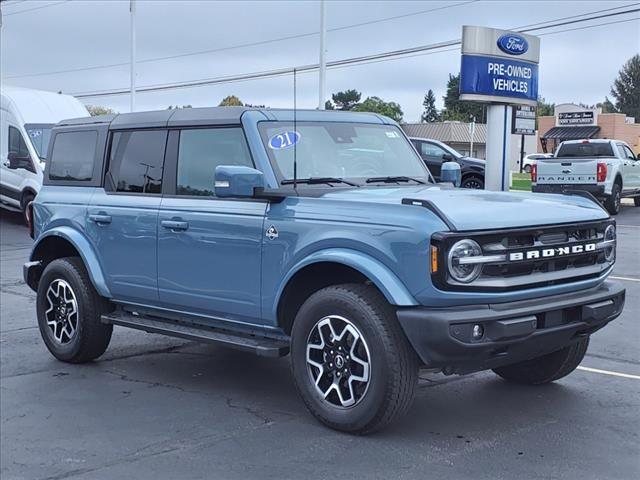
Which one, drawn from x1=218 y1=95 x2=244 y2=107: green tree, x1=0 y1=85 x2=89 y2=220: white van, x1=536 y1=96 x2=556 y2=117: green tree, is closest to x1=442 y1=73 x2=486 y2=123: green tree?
x1=536 y1=96 x2=556 y2=117: green tree

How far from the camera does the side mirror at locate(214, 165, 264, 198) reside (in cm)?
538

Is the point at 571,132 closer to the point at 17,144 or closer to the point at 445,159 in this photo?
the point at 445,159

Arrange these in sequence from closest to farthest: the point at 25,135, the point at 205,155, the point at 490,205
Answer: the point at 490,205, the point at 205,155, the point at 25,135

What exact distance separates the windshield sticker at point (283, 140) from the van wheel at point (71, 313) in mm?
2174

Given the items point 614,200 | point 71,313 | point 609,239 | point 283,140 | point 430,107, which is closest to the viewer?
point 609,239

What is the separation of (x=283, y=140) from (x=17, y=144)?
14.2 m

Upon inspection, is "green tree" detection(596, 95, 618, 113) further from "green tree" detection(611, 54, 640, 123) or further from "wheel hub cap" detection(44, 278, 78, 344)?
"wheel hub cap" detection(44, 278, 78, 344)

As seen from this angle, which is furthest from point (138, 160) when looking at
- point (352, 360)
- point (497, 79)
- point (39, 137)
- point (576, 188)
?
point (576, 188)

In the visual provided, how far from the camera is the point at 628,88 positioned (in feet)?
320

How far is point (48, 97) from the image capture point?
19453mm

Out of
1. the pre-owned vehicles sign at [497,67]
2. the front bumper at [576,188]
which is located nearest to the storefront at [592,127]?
the front bumper at [576,188]

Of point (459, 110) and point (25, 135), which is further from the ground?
point (459, 110)

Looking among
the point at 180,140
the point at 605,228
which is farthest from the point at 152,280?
the point at 605,228

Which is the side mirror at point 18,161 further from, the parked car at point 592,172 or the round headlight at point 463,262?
the round headlight at point 463,262
